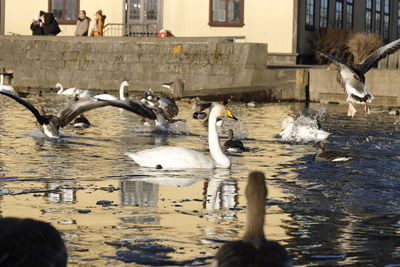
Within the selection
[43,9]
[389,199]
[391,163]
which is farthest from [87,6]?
[389,199]

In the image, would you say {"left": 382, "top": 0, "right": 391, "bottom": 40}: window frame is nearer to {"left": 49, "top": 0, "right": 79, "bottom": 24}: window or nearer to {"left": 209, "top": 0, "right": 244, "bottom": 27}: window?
{"left": 209, "top": 0, "right": 244, "bottom": 27}: window

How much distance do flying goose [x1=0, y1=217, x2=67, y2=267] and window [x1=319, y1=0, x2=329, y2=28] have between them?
44939mm

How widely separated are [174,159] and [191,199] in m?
2.76

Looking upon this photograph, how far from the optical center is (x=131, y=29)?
49000 millimetres

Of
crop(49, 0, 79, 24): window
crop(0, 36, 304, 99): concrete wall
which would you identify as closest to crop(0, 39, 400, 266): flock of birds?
crop(0, 36, 304, 99): concrete wall

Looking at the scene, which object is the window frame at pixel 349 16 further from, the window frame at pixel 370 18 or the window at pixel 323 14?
the window at pixel 323 14

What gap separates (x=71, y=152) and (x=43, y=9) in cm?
3479

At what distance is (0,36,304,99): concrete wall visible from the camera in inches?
1566

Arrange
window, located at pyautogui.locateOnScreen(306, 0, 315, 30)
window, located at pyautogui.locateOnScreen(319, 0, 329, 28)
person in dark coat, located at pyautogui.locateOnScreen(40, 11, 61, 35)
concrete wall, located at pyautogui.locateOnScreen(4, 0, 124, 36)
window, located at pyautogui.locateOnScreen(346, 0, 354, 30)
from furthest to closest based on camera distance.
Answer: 1. window, located at pyautogui.locateOnScreen(346, 0, 354, 30)
2. window, located at pyautogui.locateOnScreen(319, 0, 329, 28)
3. concrete wall, located at pyautogui.locateOnScreen(4, 0, 124, 36)
4. window, located at pyautogui.locateOnScreen(306, 0, 315, 30)
5. person in dark coat, located at pyautogui.locateOnScreen(40, 11, 61, 35)

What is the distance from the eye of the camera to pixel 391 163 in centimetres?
1606

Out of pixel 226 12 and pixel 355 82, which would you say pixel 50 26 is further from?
pixel 355 82

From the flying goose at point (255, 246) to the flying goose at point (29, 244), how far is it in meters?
1.06

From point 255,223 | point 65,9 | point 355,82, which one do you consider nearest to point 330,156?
point 355,82

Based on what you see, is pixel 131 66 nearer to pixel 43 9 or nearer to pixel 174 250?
pixel 43 9
